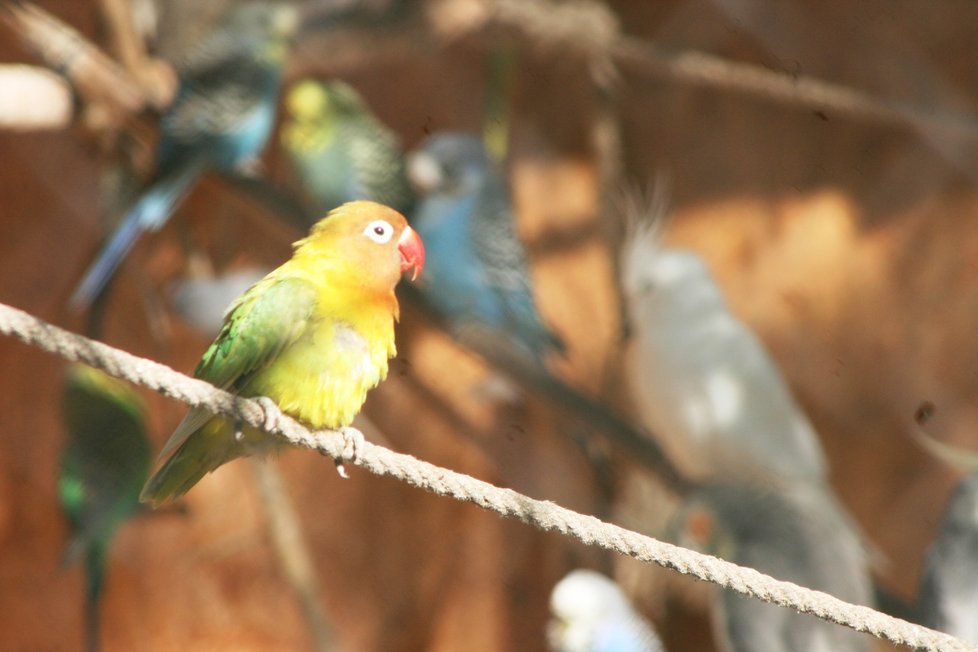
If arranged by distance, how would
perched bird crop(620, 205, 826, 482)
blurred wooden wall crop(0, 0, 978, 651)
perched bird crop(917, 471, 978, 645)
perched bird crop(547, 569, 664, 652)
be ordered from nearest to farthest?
perched bird crop(917, 471, 978, 645) → perched bird crop(547, 569, 664, 652) → perched bird crop(620, 205, 826, 482) → blurred wooden wall crop(0, 0, 978, 651)

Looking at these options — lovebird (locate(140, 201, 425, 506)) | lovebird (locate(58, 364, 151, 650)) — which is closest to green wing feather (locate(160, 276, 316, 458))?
lovebird (locate(140, 201, 425, 506))

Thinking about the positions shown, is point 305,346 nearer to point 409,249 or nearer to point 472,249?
point 409,249

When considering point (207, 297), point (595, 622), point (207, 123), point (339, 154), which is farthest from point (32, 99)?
point (595, 622)

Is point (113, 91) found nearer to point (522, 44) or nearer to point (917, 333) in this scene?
point (522, 44)

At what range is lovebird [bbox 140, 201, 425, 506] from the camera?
984 mm

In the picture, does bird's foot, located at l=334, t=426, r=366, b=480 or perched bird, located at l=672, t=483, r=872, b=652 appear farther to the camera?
perched bird, located at l=672, t=483, r=872, b=652

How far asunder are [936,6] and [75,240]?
237 cm

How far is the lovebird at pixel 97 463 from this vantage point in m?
2.36

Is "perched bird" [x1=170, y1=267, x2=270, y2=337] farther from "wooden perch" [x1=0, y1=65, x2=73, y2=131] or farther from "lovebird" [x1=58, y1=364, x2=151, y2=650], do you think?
"wooden perch" [x1=0, y1=65, x2=73, y2=131]

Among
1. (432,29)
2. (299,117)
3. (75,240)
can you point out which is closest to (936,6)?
(432,29)

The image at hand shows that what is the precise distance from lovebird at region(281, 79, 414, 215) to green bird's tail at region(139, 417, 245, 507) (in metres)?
1.22

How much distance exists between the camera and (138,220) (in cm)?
212

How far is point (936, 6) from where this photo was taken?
3.10 m

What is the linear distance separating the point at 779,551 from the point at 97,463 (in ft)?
4.47
